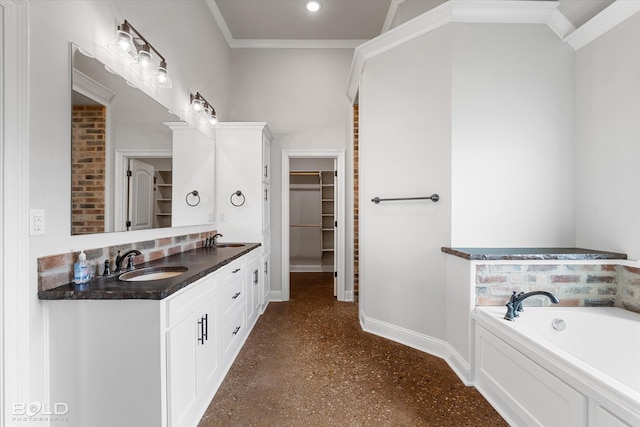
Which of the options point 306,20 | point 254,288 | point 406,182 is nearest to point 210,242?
point 254,288

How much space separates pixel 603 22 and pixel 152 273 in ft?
11.7

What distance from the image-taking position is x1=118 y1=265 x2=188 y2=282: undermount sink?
1.73 metres

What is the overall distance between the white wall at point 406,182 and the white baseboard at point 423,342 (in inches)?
0.6

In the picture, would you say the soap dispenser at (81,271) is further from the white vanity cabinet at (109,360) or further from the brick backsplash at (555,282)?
the brick backsplash at (555,282)

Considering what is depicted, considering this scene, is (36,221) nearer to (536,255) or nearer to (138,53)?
(138,53)

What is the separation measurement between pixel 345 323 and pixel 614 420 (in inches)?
87.4

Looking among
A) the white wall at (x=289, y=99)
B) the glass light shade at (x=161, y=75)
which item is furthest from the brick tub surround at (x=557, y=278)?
the glass light shade at (x=161, y=75)

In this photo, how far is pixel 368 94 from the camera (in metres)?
2.86

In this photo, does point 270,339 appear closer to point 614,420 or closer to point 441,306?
point 441,306

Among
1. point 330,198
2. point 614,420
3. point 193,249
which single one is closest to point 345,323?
point 193,249

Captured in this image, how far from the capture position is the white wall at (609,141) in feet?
6.37

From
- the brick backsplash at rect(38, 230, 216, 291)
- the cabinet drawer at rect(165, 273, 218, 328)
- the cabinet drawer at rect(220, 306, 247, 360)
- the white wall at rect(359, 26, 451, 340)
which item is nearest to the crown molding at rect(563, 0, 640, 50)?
the white wall at rect(359, 26, 451, 340)

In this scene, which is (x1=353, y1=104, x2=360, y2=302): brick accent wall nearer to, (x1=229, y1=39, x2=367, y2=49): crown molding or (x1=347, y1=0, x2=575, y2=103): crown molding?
(x1=229, y1=39, x2=367, y2=49): crown molding

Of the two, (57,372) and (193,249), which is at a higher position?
(193,249)
